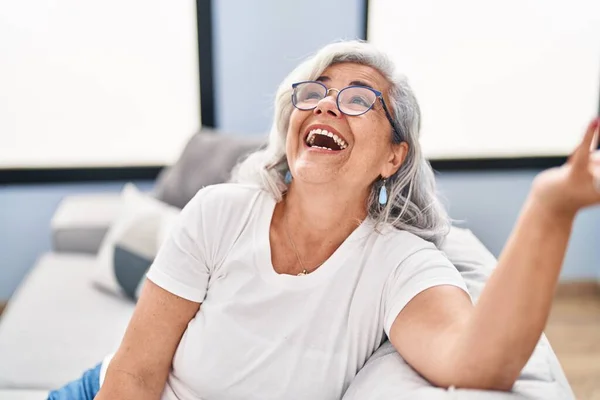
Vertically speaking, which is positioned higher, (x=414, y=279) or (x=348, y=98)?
(x=348, y=98)

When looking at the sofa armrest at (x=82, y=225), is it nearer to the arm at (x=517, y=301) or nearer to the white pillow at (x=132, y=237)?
the white pillow at (x=132, y=237)

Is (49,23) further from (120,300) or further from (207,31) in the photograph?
(120,300)

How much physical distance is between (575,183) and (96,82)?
2.40 metres

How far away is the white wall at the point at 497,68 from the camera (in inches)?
113

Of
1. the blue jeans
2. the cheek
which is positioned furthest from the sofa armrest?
the cheek

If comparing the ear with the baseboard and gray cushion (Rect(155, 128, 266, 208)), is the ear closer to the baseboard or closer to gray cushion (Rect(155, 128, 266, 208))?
gray cushion (Rect(155, 128, 266, 208))

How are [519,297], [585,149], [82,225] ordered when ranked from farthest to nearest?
[82,225]
[519,297]
[585,149]

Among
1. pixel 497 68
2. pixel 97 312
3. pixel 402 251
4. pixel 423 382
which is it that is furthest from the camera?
pixel 497 68

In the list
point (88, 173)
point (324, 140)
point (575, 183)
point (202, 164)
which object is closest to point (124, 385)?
point (324, 140)

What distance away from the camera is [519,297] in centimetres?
91

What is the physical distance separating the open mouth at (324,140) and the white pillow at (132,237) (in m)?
0.95

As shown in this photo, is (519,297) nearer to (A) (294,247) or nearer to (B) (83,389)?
(A) (294,247)

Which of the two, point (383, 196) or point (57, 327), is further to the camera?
point (57, 327)

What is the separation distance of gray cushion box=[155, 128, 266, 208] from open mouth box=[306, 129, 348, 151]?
0.76 metres
